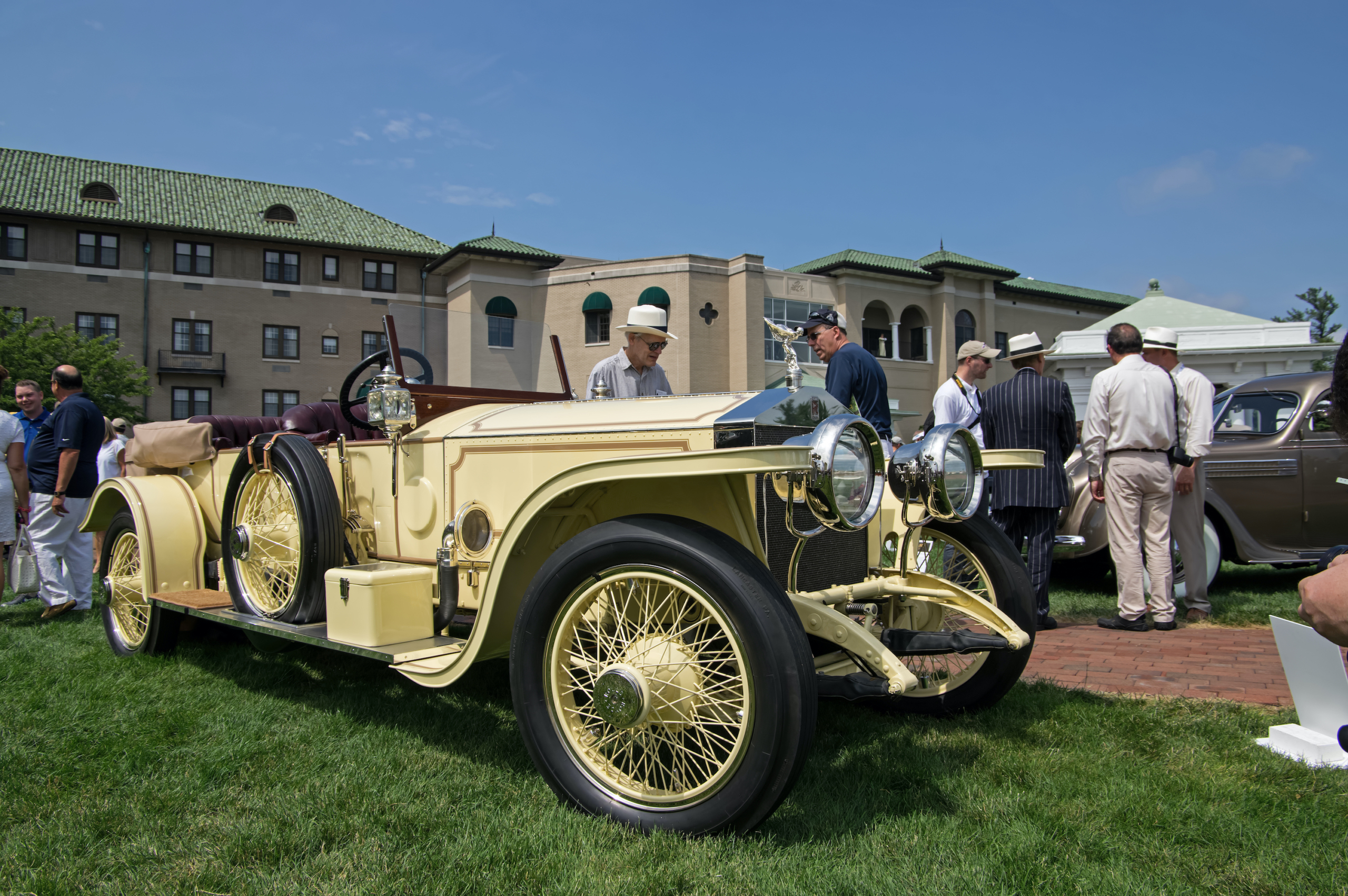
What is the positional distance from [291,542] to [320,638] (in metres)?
0.77

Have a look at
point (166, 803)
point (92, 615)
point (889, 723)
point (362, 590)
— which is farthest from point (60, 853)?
point (92, 615)

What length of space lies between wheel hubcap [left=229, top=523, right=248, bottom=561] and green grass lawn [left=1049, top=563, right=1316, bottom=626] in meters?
4.98

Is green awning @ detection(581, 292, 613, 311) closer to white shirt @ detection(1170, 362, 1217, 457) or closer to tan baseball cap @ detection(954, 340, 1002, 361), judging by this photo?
tan baseball cap @ detection(954, 340, 1002, 361)

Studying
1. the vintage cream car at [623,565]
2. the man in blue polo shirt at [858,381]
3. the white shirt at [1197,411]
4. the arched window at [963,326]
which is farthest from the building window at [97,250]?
the white shirt at [1197,411]

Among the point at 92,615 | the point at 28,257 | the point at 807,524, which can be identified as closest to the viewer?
the point at 807,524

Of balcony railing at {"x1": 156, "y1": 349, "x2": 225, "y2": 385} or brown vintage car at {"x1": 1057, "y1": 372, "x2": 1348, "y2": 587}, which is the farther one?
balcony railing at {"x1": 156, "y1": 349, "x2": 225, "y2": 385}

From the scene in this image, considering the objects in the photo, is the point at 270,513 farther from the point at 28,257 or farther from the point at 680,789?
the point at 28,257

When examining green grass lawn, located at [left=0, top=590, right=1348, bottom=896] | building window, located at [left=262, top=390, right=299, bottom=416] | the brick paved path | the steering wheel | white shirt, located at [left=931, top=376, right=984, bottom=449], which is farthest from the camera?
building window, located at [left=262, top=390, right=299, bottom=416]

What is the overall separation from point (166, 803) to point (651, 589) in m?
1.65

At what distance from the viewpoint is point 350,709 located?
3545 millimetres

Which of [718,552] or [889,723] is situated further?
[889,723]

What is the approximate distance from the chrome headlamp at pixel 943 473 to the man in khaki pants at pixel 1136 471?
2.55 meters

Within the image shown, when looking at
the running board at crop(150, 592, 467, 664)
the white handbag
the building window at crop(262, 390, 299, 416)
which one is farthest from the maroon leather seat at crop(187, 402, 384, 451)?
the building window at crop(262, 390, 299, 416)

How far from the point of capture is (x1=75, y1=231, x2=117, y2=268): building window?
32.5 m
